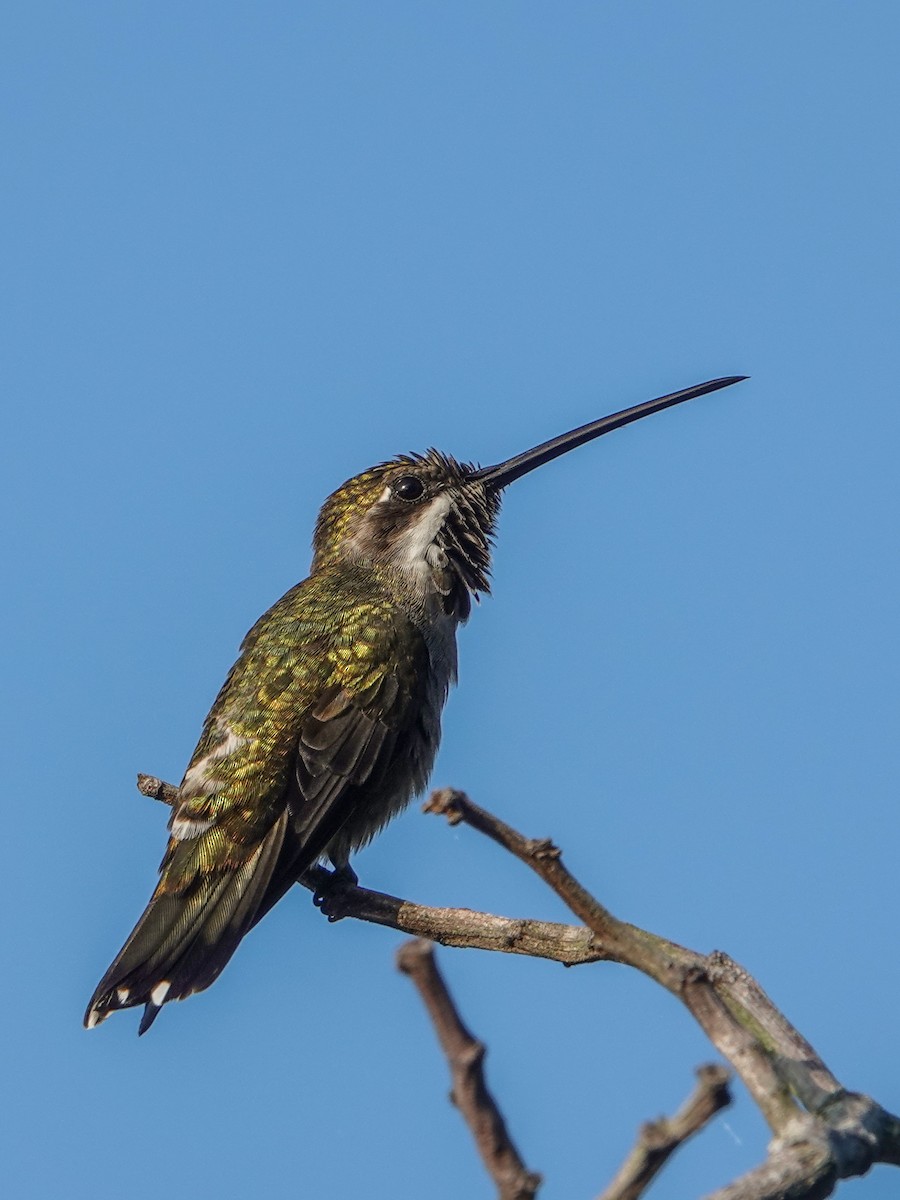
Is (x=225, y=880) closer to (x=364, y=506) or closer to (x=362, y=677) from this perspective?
(x=362, y=677)

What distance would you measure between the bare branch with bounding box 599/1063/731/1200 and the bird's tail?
4389 mm

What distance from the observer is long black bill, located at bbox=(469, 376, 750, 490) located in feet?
31.7

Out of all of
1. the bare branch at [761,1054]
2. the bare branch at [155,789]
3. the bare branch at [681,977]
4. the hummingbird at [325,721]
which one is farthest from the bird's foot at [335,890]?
the bare branch at [681,977]

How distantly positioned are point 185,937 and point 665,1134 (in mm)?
4764

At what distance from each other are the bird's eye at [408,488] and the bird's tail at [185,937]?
2.61 meters

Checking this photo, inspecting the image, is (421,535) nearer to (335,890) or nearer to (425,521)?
(425,521)

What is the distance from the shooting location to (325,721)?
769cm

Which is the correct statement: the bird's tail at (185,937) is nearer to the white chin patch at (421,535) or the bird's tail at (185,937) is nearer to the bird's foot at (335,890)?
the bird's foot at (335,890)

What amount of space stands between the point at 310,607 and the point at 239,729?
989 millimetres

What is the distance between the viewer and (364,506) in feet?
30.6

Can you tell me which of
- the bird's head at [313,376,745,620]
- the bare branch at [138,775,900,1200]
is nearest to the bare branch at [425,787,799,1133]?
the bare branch at [138,775,900,1200]

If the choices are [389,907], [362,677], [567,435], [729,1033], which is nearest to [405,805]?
[362,677]

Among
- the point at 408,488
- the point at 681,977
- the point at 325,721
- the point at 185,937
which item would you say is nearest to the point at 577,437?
the point at 408,488

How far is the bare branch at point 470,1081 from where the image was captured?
233 centimetres
